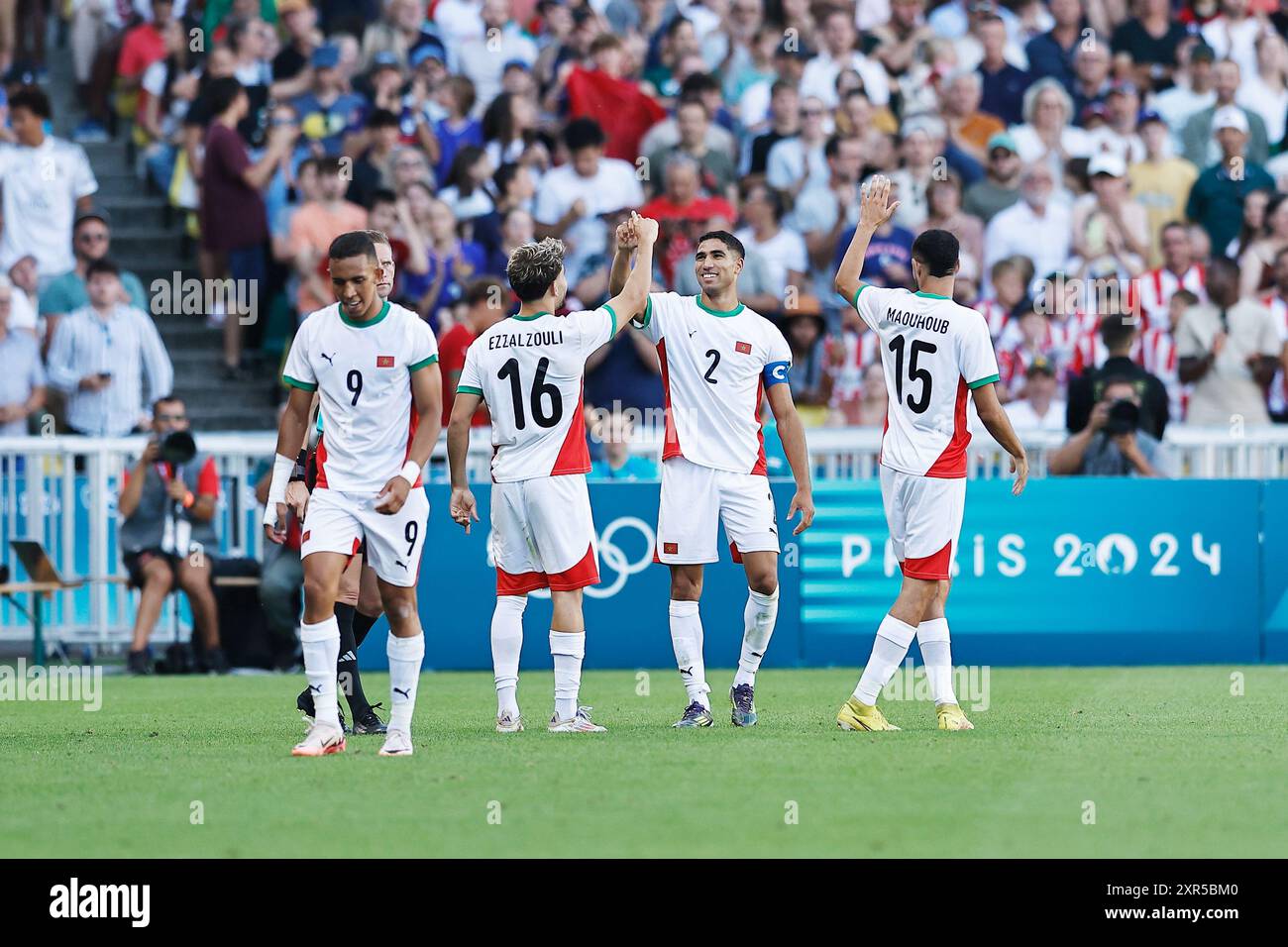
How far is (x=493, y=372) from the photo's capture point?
10266 mm

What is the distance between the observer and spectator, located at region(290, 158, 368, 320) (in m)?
18.6

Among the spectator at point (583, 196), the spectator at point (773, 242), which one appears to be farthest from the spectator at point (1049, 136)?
the spectator at point (583, 196)

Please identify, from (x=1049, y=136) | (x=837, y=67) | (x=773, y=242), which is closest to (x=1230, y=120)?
(x=1049, y=136)

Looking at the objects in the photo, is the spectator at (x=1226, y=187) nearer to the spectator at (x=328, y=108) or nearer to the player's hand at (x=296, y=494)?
the spectator at (x=328, y=108)

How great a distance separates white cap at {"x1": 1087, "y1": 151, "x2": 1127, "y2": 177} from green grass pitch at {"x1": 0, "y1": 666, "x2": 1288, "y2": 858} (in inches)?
338

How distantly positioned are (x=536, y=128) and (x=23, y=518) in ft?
21.3

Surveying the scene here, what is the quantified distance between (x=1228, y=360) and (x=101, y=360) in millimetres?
10072

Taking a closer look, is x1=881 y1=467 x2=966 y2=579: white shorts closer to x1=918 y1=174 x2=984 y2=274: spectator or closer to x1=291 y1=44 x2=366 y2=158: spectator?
x1=918 y1=174 x2=984 y2=274: spectator

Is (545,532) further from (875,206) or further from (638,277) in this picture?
(875,206)

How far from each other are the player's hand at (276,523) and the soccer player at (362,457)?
0.01 meters

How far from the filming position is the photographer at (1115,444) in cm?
1639

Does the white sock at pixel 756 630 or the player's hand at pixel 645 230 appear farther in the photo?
the white sock at pixel 756 630

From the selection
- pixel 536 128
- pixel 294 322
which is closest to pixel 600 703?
pixel 294 322

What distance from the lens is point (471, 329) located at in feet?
54.9
